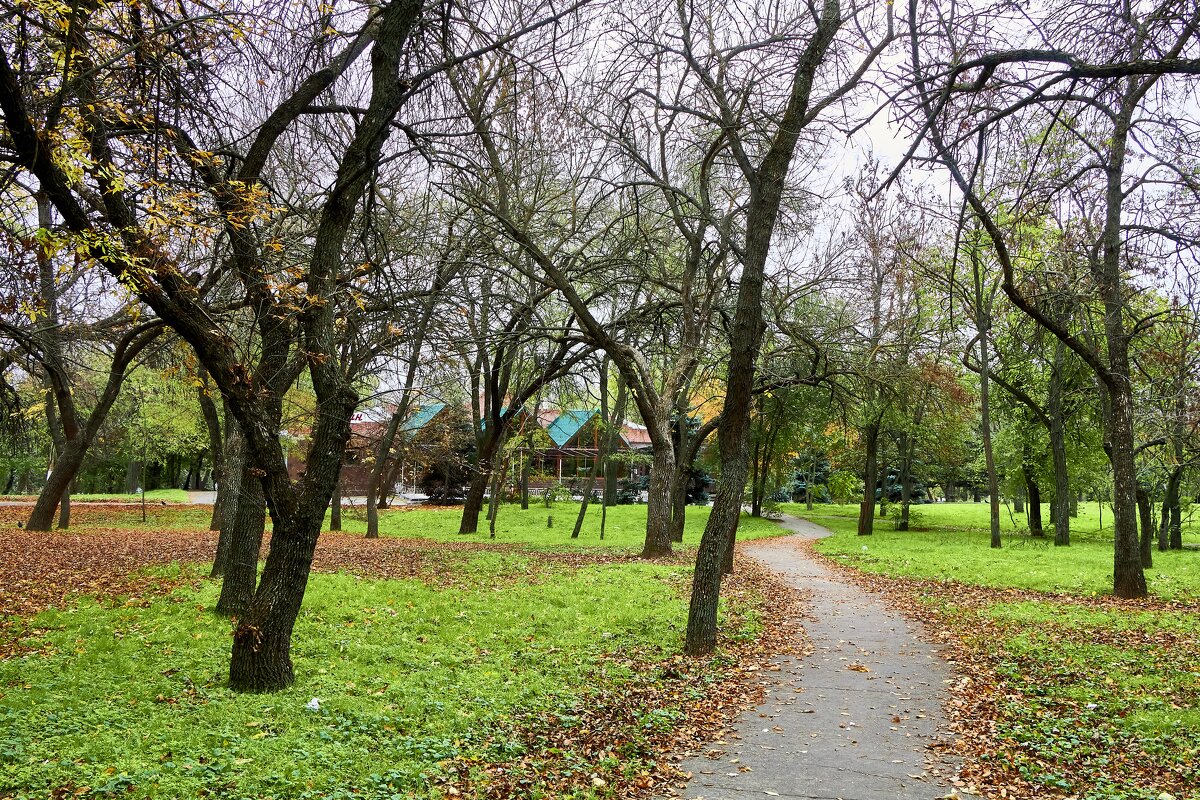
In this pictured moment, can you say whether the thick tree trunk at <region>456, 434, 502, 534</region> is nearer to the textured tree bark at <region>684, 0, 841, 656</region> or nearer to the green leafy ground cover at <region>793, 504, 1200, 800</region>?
the green leafy ground cover at <region>793, 504, 1200, 800</region>

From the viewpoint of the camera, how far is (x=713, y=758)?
563 cm

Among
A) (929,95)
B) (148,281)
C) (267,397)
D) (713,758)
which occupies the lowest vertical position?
(713,758)

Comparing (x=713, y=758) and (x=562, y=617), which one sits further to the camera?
(x=562, y=617)

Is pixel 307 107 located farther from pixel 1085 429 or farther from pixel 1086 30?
pixel 1085 429

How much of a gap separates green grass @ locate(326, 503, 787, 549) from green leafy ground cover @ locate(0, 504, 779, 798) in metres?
11.4

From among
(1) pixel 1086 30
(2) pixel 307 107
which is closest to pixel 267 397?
(2) pixel 307 107

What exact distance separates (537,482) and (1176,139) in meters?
42.4

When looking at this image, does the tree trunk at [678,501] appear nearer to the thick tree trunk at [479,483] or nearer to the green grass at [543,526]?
the green grass at [543,526]

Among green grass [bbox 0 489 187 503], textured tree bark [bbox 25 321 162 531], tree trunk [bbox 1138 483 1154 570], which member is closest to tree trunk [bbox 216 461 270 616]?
textured tree bark [bbox 25 321 162 531]

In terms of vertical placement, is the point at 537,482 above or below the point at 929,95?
below

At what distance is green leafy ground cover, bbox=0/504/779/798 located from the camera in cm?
456

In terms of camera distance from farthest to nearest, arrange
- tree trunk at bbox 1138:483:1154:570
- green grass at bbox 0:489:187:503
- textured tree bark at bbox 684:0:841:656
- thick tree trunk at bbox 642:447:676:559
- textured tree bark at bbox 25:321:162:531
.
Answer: green grass at bbox 0:489:187:503 → thick tree trunk at bbox 642:447:676:559 → tree trunk at bbox 1138:483:1154:570 → textured tree bark at bbox 25:321:162:531 → textured tree bark at bbox 684:0:841:656

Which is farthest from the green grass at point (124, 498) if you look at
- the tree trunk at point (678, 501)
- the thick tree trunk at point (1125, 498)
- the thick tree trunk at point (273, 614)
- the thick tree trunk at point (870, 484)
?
the thick tree trunk at point (1125, 498)

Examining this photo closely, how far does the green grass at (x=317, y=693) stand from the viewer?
450cm
